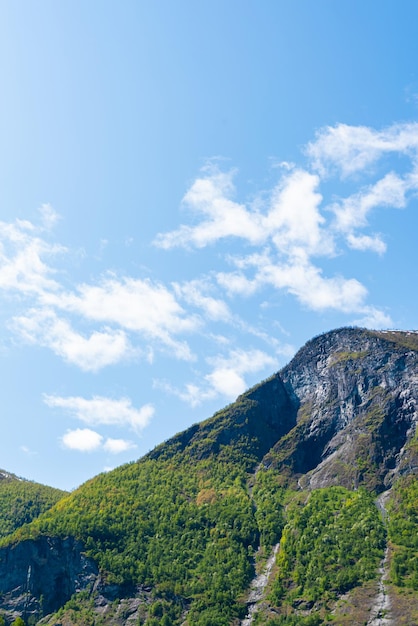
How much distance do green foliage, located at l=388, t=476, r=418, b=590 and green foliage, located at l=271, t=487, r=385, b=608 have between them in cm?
470

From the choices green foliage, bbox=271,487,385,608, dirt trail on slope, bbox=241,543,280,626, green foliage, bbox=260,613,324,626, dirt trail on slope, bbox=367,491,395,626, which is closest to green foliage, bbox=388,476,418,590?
dirt trail on slope, bbox=367,491,395,626

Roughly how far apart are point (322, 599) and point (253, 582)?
3133 cm

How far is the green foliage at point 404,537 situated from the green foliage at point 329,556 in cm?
470

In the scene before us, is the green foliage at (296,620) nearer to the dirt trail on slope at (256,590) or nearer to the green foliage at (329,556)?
the green foliage at (329,556)

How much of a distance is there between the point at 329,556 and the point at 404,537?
938 inches

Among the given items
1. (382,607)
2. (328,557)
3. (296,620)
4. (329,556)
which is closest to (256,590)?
(296,620)

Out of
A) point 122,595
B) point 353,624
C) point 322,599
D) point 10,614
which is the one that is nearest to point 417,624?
point 353,624

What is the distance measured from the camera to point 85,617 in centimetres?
18500

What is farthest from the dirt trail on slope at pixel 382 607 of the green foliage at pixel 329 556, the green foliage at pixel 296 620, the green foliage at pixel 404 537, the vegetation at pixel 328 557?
the green foliage at pixel 296 620

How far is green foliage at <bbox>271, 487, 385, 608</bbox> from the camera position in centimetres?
16950

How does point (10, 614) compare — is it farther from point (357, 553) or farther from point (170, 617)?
point (357, 553)

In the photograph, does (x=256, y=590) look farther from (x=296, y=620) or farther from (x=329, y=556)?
(x=329, y=556)

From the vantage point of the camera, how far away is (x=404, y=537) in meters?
179

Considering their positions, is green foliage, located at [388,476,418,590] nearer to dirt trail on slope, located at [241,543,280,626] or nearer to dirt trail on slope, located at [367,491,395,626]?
dirt trail on slope, located at [367,491,395,626]
